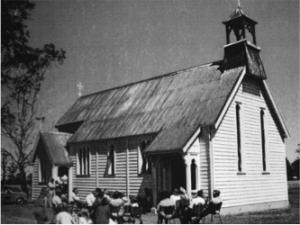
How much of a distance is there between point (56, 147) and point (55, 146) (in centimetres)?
12

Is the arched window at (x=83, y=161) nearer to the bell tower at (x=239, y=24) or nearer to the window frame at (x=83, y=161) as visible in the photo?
the window frame at (x=83, y=161)

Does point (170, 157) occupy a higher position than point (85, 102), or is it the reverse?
point (85, 102)

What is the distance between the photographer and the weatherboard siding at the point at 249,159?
70.7 ft

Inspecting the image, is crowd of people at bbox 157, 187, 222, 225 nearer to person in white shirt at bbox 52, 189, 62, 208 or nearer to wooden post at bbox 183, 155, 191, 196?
person in white shirt at bbox 52, 189, 62, 208

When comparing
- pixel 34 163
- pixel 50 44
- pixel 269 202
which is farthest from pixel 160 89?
pixel 34 163

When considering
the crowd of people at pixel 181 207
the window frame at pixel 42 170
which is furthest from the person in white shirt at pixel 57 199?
the window frame at pixel 42 170

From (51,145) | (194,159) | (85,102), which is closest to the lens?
(194,159)

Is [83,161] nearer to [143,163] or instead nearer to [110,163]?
[110,163]

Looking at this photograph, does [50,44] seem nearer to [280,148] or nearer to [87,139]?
[87,139]

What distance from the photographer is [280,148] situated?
1056 inches

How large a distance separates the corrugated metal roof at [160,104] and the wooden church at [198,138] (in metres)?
0.08

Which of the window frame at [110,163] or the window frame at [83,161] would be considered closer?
the window frame at [110,163]

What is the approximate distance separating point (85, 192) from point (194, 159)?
1127 centimetres

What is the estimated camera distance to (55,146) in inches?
1234
